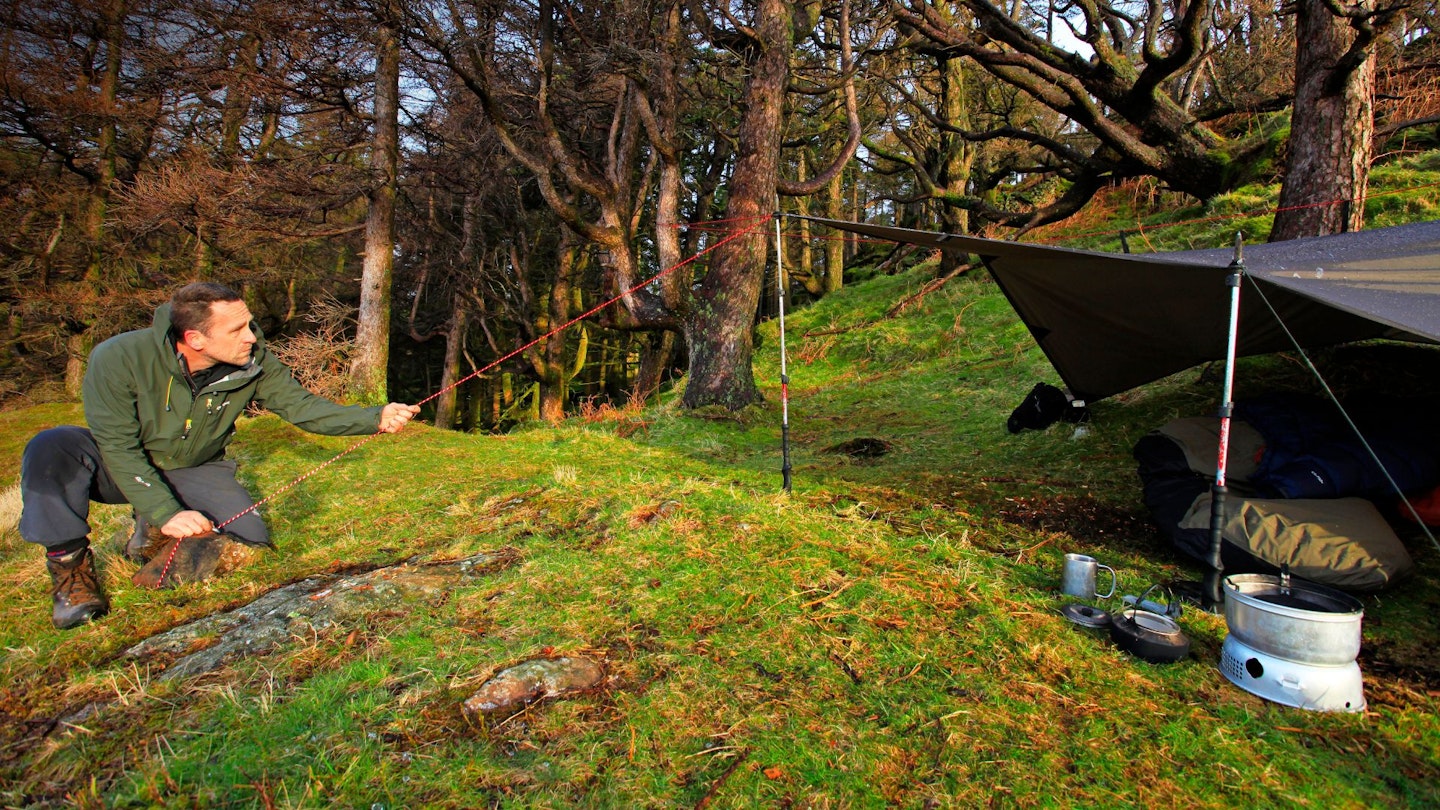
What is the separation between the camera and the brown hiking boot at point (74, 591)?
252cm

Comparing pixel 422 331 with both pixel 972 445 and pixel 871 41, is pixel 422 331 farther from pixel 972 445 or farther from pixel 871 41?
pixel 972 445

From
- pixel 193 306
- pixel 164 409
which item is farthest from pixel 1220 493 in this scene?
pixel 164 409

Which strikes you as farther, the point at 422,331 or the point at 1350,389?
the point at 422,331

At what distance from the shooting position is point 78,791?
1565 mm

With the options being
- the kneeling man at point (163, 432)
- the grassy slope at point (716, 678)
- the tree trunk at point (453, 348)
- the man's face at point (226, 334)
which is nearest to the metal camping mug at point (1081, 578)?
the grassy slope at point (716, 678)

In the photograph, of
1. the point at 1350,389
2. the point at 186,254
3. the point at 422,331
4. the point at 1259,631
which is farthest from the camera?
the point at 422,331

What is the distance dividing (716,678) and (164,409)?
2.68 metres

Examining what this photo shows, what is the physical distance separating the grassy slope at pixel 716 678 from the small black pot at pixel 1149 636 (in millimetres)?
48

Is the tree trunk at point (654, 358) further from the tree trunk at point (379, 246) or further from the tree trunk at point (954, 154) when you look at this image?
the tree trunk at point (954, 154)

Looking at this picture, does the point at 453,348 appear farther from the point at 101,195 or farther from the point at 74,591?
the point at 74,591

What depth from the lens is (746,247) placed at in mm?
7457

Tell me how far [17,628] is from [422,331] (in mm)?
15927

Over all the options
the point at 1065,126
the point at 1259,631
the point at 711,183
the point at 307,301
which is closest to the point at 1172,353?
the point at 1259,631

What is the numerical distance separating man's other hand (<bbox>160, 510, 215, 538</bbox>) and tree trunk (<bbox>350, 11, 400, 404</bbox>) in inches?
259
